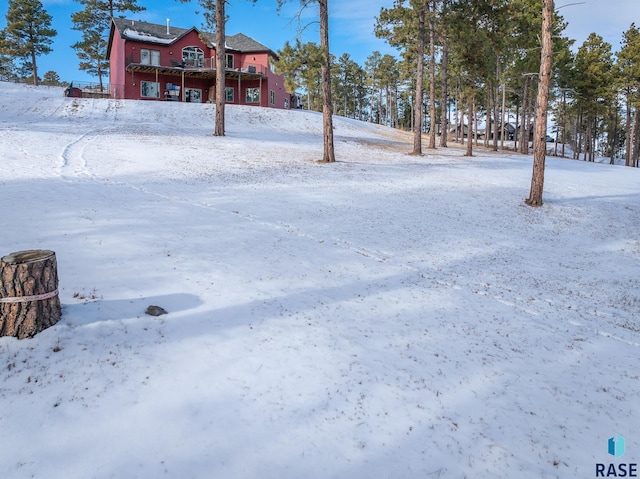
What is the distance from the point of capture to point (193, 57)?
37.2 meters

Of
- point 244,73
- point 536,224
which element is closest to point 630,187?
point 536,224

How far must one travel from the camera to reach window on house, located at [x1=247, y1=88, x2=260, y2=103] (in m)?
40.5

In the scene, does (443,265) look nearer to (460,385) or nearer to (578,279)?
(578,279)

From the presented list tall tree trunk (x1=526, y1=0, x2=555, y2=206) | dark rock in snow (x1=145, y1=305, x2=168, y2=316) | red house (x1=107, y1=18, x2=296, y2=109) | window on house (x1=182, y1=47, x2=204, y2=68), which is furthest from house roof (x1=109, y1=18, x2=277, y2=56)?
dark rock in snow (x1=145, y1=305, x2=168, y2=316)

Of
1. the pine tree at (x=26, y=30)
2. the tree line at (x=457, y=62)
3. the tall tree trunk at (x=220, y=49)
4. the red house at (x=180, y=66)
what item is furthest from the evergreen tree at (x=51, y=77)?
the tall tree trunk at (x=220, y=49)

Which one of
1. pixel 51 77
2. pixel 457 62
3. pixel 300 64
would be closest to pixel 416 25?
pixel 457 62

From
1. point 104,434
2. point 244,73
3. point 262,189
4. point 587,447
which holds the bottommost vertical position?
point 587,447

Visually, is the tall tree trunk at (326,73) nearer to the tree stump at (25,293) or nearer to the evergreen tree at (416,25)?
the evergreen tree at (416,25)

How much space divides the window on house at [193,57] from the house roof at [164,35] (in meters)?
1.32

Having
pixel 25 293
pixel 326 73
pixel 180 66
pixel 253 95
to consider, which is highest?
pixel 180 66

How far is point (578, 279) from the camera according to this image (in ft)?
25.5

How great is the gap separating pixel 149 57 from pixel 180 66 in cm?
285

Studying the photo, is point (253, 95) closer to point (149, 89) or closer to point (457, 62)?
point (149, 89)

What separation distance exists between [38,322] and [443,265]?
647cm
